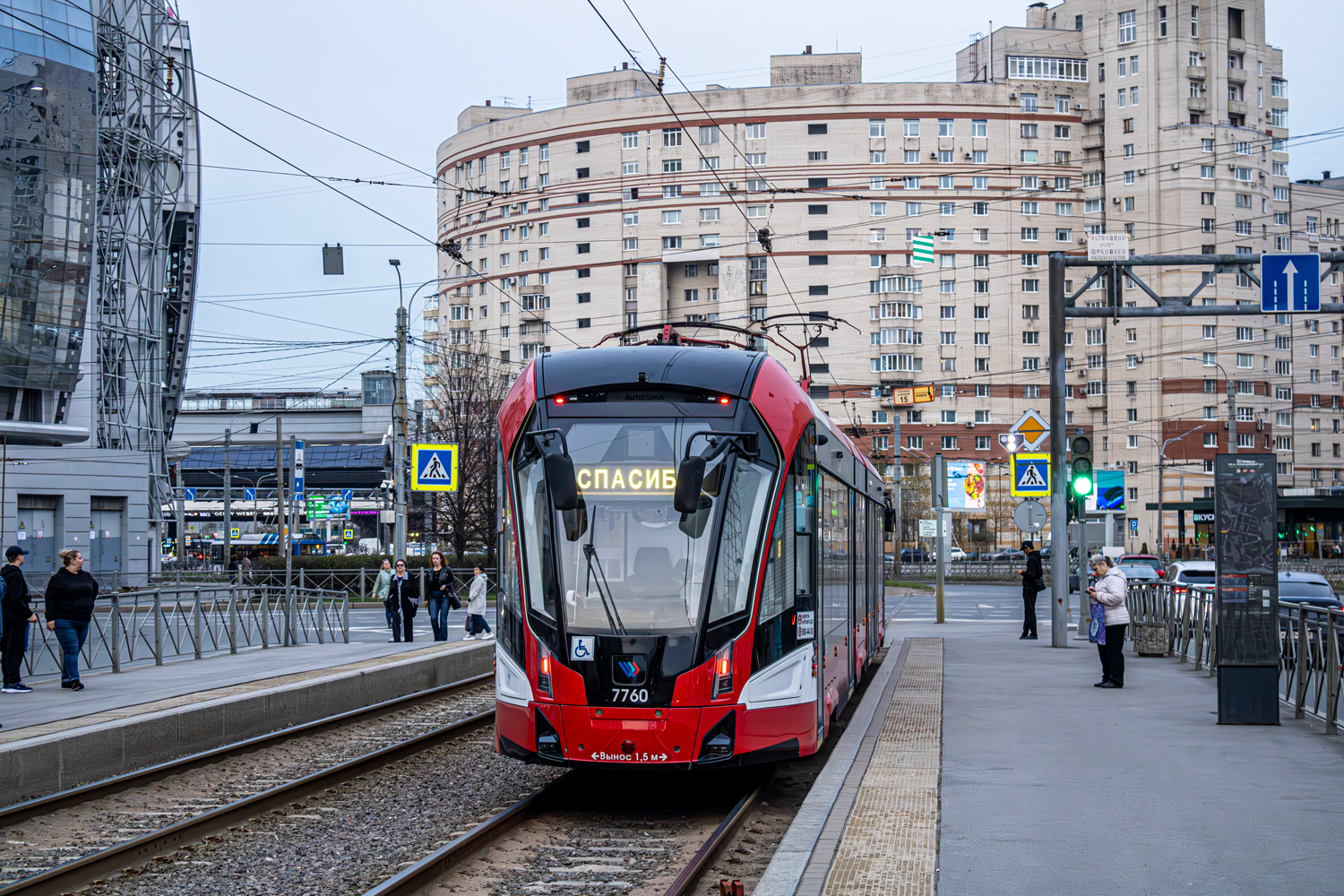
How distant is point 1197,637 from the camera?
1883 centimetres

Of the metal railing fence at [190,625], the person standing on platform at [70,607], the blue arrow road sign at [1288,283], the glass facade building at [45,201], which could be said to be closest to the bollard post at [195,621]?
the metal railing fence at [190,625]

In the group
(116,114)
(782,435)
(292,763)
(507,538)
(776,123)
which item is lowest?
(292,763)

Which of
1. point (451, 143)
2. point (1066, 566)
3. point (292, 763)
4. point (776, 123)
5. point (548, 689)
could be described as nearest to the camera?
point (548, 689)

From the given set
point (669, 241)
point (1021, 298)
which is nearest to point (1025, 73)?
point (1021, 298)

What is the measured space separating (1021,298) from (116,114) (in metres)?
61.7

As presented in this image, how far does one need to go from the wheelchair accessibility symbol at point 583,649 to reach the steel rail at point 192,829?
8.57 feet

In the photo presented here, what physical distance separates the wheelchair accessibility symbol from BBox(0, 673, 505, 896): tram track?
8.53 feet

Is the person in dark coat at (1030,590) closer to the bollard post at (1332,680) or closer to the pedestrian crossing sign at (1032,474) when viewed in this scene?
the pedestrian crossing sign at (1032,474)

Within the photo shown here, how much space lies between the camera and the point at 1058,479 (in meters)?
23.0

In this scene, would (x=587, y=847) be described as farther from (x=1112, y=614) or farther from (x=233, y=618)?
(x=233, y=618)

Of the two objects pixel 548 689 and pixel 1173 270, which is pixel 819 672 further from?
pixel 1173 270

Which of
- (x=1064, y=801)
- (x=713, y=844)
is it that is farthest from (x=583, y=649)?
(x=1064, y=801)

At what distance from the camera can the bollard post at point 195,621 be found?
2022cm

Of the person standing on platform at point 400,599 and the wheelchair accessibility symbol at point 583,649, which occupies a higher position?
the wheelchair accessibility symbol at point 583,649
